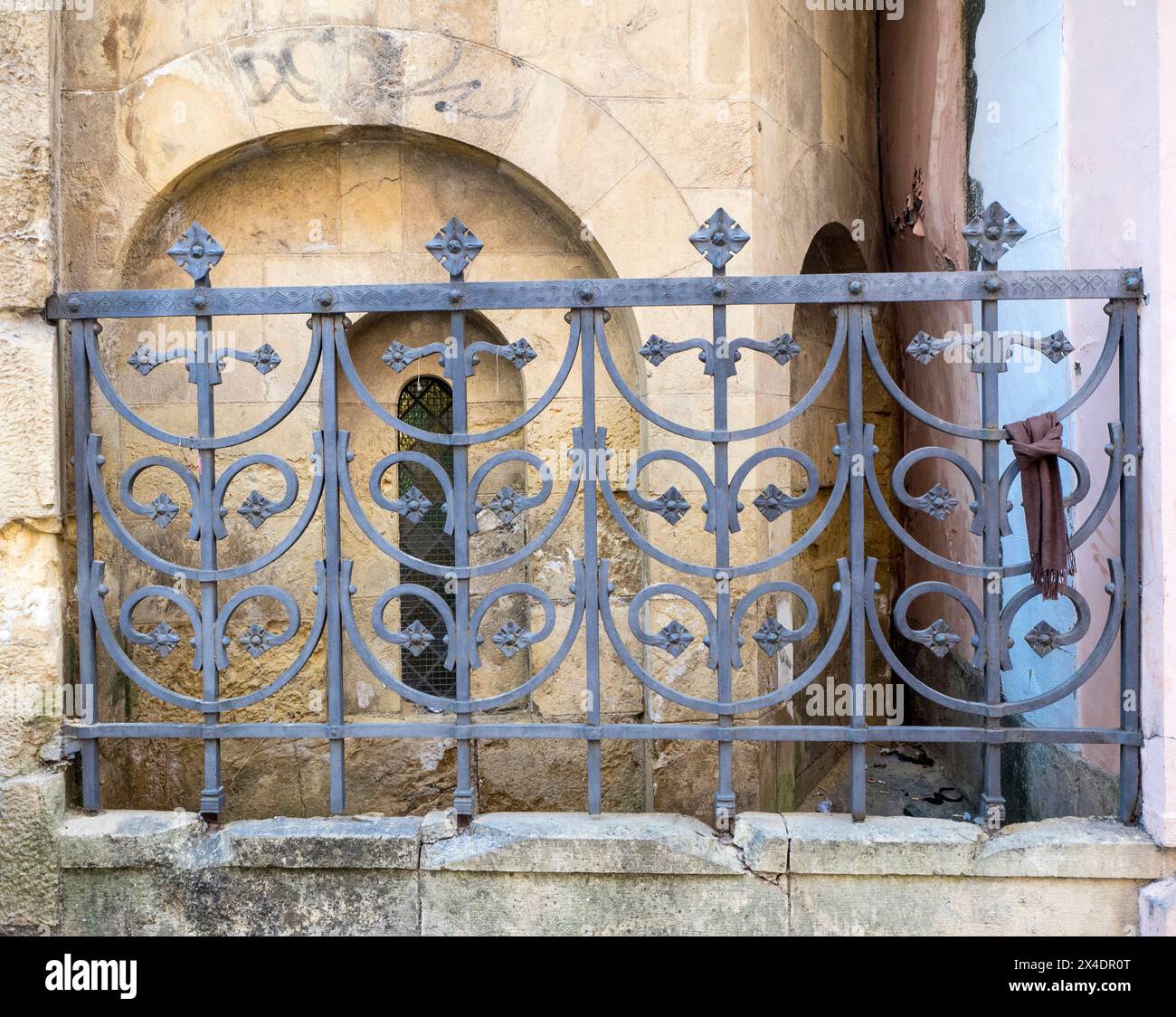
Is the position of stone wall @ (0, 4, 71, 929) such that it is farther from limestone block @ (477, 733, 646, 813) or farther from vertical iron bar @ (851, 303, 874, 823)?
vertical iron bar @ (851, 303, 874, 823)

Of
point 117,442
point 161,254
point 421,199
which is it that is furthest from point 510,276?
point 117,442

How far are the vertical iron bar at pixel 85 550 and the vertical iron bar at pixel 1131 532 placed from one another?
278 centimetres

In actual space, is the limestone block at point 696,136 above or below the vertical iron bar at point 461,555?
above

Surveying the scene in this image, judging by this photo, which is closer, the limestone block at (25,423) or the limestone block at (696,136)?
the limestone block at (25,423)

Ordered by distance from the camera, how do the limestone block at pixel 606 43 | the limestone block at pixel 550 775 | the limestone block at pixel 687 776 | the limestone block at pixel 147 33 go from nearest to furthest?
1. the limestone block at pixel 147 33
2. the limestone block at pixel 606 43
3. the limestone block at pixel 687 776
4. the limestone block at pixel 550 775

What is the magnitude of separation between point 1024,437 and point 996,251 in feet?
1.61

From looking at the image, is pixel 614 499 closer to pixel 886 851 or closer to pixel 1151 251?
pixel 886 851

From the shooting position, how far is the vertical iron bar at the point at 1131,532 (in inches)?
104

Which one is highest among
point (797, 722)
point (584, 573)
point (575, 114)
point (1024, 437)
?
point (575, 114)

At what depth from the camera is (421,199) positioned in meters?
4.36

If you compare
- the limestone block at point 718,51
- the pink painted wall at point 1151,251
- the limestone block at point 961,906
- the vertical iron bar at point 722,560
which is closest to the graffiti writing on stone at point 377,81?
the limestone block at point 718,51

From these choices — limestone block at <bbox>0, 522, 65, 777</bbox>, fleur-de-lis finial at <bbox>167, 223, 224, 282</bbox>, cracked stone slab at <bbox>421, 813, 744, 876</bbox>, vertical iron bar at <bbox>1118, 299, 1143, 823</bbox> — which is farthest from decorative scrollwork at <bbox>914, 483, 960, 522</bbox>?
limestone block at <bbox>0, 522, 65, 777</bbox>

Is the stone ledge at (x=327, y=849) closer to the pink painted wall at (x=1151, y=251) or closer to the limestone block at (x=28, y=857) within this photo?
the limestone block at (x=28, y=857)

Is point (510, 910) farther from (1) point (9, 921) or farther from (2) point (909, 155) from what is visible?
(2) point (909, 155)
